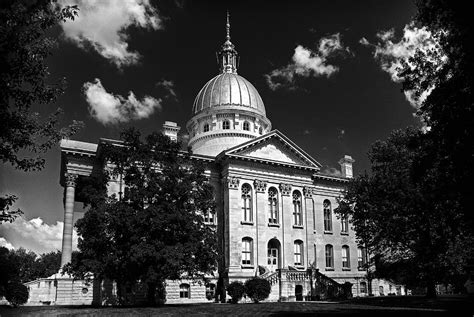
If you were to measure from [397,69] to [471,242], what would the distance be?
57.7 ft

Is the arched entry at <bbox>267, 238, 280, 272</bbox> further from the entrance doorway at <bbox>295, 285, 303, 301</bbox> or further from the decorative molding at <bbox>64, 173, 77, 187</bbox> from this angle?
the decorative molding at <bbox>64, 173, 77, 187</bbox>

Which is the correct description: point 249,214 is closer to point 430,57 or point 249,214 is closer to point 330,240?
point 330,240

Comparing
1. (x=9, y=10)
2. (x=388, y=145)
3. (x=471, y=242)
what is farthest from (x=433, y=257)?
(x=9, y=10)

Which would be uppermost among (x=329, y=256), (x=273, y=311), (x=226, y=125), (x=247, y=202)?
(x=226, y=125)

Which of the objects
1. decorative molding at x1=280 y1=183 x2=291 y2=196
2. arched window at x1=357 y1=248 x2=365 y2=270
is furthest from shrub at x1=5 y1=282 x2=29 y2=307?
arched window at x1=357 y1=248 x2=365 y2=270

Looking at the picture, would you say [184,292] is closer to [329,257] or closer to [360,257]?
[329,257]

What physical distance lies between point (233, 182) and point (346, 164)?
22462 mm

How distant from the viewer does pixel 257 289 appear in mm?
40125

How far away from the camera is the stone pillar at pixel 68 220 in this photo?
40.9 metres

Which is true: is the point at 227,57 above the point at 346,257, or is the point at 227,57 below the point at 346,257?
above

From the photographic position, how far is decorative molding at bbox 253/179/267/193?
1907 inches

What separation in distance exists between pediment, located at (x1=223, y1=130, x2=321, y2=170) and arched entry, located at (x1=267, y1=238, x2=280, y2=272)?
332 inches

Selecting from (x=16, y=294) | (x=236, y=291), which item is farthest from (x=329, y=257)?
(x=16, y=294)

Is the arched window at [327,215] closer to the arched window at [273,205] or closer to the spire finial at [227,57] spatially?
the arched window at [273,205]
